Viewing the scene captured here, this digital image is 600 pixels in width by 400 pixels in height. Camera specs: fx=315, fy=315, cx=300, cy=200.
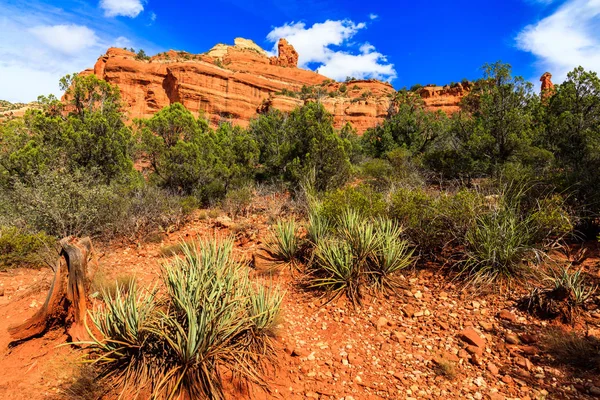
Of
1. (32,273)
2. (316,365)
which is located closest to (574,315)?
(316,365)

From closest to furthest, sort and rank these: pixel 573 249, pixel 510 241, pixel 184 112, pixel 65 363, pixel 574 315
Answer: pixel 65 363, pixel 574 315, pixel 510 241, pixel 573 249, pixel 184 112

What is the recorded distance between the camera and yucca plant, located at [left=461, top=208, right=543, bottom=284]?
4410mm

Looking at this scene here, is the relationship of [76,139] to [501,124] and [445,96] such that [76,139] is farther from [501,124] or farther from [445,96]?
[445,96]

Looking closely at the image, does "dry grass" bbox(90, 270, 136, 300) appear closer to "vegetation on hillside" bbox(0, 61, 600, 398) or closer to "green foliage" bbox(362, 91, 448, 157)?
"vegetation on hillside" bbox(0, 61, 600, 398)

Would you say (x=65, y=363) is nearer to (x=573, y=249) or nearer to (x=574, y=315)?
(x=574, y=315)

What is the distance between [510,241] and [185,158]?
1008 centimetres

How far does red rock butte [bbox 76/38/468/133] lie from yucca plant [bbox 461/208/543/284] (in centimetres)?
3811

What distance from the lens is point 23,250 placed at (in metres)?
5.86

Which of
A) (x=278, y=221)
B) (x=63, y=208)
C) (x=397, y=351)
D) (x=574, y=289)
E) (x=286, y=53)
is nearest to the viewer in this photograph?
(x=397, y=351)

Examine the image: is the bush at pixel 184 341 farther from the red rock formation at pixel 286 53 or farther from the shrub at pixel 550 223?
the red rock formation at pixel 286 53

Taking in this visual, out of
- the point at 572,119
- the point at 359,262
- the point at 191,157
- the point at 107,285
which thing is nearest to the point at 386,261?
the point at 359,262

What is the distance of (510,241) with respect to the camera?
4469mm

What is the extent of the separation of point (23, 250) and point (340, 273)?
587 cm

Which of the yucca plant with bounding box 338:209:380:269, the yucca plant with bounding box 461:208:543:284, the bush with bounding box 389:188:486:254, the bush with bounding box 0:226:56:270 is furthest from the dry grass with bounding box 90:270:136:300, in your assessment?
the yucca plant with bounding box 461:208:543:284
